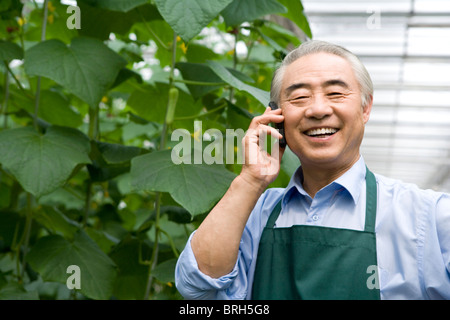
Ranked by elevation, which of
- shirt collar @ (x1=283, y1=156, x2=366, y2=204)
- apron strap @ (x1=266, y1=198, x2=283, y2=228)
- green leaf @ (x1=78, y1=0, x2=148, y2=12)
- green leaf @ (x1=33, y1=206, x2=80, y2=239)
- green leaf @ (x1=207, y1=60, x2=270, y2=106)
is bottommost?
apron strap @ (x1=266, y1=198, x2=283, y2=228)

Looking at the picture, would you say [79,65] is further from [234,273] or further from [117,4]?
[234,273]

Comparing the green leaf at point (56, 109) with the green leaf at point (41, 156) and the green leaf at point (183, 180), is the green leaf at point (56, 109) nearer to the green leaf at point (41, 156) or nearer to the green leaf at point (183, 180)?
the green leaf at point (41, 156)

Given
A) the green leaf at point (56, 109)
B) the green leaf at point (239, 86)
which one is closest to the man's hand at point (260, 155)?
the green leaf at point (239, 86)

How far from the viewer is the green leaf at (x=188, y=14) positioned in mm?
1293

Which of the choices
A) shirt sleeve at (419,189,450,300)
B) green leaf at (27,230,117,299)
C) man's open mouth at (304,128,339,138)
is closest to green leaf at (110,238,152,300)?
green leaf at (27,230,117,299)

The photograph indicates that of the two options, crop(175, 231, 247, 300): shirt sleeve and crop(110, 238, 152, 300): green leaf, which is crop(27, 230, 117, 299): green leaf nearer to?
crop(110, 238, 152, 300): green leaf

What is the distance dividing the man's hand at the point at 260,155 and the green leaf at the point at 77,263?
0.67 meters

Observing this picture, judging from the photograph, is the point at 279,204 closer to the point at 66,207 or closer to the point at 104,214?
the point at 104,214

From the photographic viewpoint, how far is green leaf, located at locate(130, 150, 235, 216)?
1.32 metres

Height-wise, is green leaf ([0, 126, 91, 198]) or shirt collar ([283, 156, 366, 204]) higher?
green leaf ([0, 126, 91, 198])

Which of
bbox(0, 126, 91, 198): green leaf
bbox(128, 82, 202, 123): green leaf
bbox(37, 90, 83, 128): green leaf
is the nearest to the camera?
bbox(0, 126, 91, 198): green leaf

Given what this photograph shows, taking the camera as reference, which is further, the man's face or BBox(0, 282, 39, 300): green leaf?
BBox(0, 282, 39, 300): green leaf

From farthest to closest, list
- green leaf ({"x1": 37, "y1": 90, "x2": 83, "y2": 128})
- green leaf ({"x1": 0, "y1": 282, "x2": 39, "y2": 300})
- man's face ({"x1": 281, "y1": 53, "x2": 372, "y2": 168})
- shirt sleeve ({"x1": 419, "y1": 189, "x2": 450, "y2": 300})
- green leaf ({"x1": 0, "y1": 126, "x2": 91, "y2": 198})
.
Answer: green leaf ({"x1": 37, "y1": 90, "x2": 83, "y2": 128}) < green leaf ({"x1": 0, "y1": 282, "x2": 39, "y2": 300}) < green leaf ({"x1": 0, "y1": 126, "x2": 91, "y2": 198}) < man's face ({"x1": 281, "y1": 53, "x2": 372, "y2": 168}) < shirt sleeve ({"x1": 419, "y1": 189, "x2": 450, "y2": 300})

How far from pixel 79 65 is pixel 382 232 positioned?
0.89m
